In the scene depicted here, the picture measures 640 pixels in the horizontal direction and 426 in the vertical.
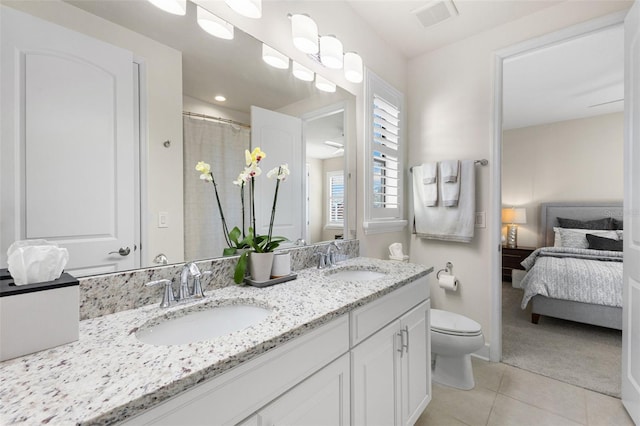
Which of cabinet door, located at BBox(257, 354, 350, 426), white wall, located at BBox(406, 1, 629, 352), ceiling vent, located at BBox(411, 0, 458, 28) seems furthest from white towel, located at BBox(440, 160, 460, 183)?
cabinet door, located at BBox(257, 354, 350, 426)

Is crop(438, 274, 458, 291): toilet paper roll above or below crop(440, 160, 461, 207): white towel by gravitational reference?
below

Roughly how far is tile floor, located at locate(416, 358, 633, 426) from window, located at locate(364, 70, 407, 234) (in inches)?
46.3

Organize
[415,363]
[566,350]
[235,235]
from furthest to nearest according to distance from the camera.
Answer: [566,350], [415,363], [235,235]

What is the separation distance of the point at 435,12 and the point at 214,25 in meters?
1.59

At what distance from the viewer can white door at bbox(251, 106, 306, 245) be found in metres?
1.43

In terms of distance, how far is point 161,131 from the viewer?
1061mm

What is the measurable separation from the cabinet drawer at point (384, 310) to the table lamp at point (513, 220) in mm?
3968

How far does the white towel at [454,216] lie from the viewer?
2.25 metres

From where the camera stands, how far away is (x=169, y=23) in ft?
3.58

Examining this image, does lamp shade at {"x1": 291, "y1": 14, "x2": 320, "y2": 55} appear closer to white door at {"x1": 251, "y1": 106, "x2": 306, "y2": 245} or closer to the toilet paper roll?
white door at {"x1": 251, "y1": 106, "x2": 306, "y2": 245}

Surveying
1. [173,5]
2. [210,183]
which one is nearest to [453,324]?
[210,183]

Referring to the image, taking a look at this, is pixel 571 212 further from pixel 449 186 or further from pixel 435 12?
pixel 435 12

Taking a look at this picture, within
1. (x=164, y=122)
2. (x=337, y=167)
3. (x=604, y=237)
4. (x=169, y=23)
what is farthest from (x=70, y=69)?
(x=604, y=237)

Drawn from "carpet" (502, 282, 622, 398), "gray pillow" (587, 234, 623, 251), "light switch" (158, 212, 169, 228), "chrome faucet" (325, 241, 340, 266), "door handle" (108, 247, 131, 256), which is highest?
"light switch" (158, 212, 169, 228)
